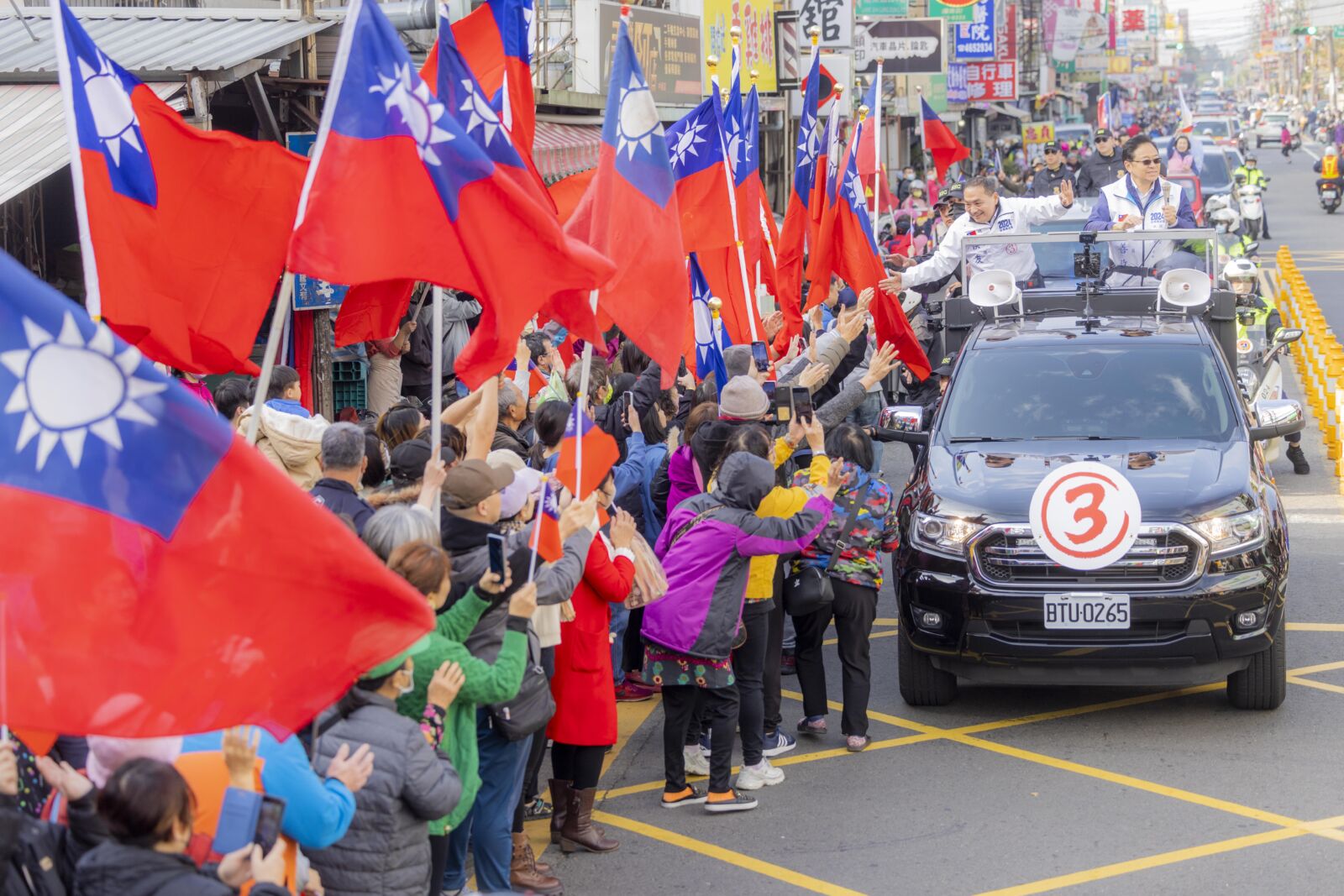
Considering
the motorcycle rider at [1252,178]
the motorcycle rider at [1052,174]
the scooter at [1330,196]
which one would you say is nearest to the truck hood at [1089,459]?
the motorcycle rider at [1052,174]

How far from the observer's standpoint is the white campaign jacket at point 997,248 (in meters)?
11.9

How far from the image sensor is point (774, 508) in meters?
7.04

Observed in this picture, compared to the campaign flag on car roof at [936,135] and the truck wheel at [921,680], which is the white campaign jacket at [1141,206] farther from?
the truck wheel at [921,680]

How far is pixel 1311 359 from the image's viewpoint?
19.1 meters

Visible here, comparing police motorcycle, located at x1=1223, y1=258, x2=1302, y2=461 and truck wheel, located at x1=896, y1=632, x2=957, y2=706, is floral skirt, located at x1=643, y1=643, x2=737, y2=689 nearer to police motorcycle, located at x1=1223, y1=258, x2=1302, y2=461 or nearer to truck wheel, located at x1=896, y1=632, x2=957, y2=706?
truck wheel, located at x1=896, y1=632, x2=957, y2=706

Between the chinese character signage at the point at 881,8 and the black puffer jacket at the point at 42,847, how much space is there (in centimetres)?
2535

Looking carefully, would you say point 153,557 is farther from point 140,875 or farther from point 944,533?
point 944,533

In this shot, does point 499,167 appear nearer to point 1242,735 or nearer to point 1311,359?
point 1242,735

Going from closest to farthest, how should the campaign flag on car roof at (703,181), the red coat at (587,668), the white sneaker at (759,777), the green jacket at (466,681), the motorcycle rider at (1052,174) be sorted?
the green jacket at (466,681) → the red coat at (587,668) → the white sneaker at (759,777) → the campaign flag on car roof at (703,181) → the motorcycle rider at (1052,174)

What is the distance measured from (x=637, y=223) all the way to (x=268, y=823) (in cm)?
364

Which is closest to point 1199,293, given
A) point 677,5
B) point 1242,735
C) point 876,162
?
point 1242,735

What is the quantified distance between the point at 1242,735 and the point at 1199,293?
2950mm

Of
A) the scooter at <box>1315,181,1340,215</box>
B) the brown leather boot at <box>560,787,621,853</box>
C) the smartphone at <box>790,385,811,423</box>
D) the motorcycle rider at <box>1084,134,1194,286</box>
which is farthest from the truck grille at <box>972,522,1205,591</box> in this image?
the scooter at <box>1315,181,1340,215</box>

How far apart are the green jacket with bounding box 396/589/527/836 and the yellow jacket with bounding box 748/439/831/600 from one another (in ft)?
6.10
